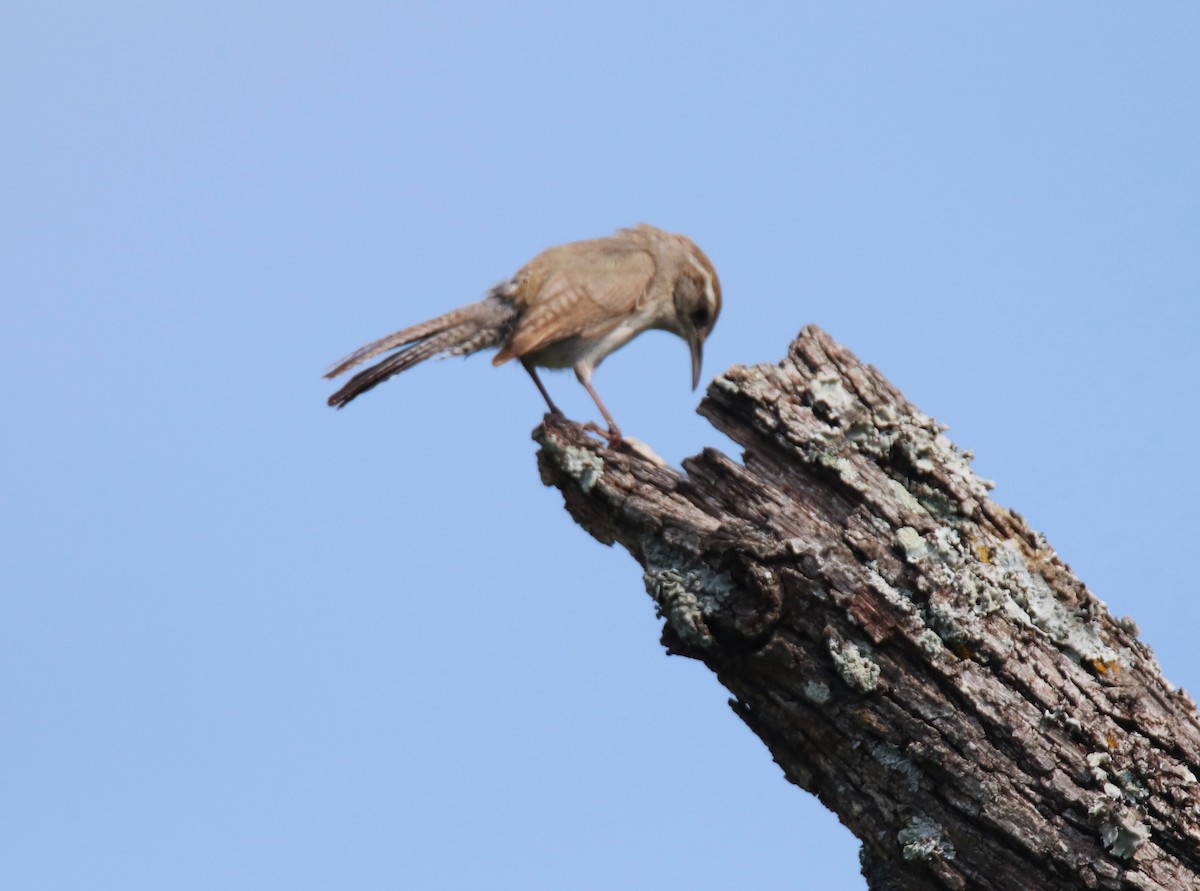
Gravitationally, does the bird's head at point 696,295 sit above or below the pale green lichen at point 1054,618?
above

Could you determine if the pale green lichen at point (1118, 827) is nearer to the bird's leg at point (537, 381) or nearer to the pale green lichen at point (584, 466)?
the pale green lichen at point (584, 466)

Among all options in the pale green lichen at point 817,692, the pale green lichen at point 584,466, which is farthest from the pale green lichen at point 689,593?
the pale green lichen at point 584,466

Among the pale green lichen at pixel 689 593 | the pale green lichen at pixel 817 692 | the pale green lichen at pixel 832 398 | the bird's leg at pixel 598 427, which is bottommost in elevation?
the pale green lichen at pixel 817 692

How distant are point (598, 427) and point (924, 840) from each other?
244cm

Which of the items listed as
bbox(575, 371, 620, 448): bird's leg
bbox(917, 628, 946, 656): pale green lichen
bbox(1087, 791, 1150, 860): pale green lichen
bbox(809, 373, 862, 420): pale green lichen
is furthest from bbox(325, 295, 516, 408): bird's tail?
bbox(1087, 791, 1150, 860): pale green lichen

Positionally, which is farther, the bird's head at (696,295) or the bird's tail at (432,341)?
the bird's head at (696,295)

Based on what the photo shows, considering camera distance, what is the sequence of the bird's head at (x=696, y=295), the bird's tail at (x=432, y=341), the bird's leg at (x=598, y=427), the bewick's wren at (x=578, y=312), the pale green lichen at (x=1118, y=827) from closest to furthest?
1. the pale green lichen at (x=1118, y=827)
2. the bird's leg at (x=598, y=427)
3. the bird's tail at (x=432, y=341)
4. the bewick's wren at (x=578, y=312)
5. the bird's head at (x=696, y=295)

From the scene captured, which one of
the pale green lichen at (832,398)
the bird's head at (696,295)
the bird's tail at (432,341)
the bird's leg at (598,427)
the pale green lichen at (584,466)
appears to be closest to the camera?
the pale green lichen at (832,398)

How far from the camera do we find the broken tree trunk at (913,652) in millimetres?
3584

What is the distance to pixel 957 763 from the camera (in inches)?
141

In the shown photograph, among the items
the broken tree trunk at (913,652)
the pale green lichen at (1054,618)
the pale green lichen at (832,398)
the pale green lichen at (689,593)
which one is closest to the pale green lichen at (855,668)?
the broken tree trunk at (913,652)

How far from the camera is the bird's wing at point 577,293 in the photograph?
6121 mm

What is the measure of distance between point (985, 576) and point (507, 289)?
3395 millimetres

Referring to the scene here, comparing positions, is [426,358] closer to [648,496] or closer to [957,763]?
[648,496]
